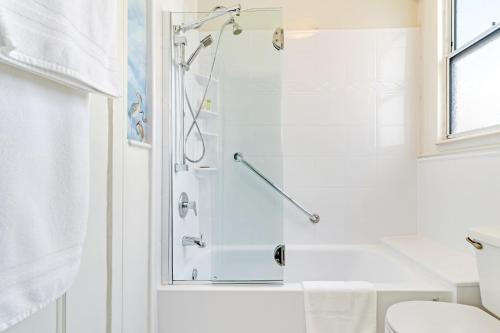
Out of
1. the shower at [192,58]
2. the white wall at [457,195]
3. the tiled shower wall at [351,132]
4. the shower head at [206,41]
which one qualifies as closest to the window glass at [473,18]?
the tiled shower wall at [351,132]

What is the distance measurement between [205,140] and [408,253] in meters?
1.38

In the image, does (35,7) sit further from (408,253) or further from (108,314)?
(408,253)

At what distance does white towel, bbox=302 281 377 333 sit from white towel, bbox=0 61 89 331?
1.11 m

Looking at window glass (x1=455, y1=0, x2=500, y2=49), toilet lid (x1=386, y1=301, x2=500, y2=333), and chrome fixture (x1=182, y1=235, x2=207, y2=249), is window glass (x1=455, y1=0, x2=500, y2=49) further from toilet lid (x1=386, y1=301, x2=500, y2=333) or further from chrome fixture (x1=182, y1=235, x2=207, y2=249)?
chrome fixture (x1=182, y1=235, x2=207, y2=249)

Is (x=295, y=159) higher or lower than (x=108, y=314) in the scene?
higher

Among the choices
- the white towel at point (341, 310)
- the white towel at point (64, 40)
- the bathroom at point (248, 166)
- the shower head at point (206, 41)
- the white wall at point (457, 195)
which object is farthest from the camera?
the shower head at point (206, 41)

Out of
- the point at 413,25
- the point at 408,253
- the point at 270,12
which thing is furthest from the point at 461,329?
the point at 413,25

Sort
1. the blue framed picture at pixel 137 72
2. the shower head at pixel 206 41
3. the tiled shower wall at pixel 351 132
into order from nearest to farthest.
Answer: the blue framed picture at pixel 137 72 < the shower head at pixel 206 41 < the tiled shower wall at pixel 351 132

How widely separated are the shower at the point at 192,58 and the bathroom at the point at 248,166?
0.04 feet

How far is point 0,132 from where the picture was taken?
0.47m

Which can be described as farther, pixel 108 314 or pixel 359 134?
pixel 359 134

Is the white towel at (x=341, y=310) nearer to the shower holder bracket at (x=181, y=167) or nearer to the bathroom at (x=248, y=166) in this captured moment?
the bathroom at (x=248, y=166)

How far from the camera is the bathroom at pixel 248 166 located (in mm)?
571

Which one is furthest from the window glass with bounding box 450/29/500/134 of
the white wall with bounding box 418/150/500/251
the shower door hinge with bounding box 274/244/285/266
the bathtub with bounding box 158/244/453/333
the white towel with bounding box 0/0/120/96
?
the white towel with bounding box 0/0/120/96
